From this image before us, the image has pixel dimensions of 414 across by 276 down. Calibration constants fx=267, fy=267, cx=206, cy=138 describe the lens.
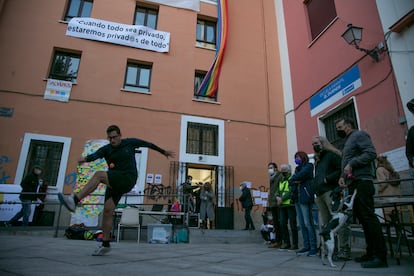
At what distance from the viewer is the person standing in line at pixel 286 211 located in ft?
16.2

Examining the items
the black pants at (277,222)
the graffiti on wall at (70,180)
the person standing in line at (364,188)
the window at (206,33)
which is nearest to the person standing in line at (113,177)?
the person standing in line at (364,188)

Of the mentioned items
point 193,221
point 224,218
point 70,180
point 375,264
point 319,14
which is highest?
point 319,14

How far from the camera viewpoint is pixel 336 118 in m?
8.62

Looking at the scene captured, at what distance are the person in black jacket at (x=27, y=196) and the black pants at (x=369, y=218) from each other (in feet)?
25.8

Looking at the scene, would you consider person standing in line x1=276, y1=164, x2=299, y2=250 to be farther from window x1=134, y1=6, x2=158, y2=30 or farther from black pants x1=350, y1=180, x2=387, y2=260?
window x1=134, y1=6, x2=158, y2=30

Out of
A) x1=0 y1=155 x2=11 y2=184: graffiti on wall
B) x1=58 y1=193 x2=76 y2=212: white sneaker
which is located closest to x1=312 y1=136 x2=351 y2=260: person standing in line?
x1=58 y1=193 x2=76 y2=212: white sneaker

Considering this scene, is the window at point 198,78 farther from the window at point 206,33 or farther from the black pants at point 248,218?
the black pants at point 248,218

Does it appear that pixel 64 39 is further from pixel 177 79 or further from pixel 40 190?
pixel 40 190

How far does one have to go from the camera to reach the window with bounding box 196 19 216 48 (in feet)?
41.5

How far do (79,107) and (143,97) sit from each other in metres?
2.39

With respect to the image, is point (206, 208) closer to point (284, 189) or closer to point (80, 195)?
point (284, 189)

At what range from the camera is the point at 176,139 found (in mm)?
10570

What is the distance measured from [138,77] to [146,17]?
3.19 meters

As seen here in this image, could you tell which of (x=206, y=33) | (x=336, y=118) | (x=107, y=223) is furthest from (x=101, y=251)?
(x=206, y=33)
